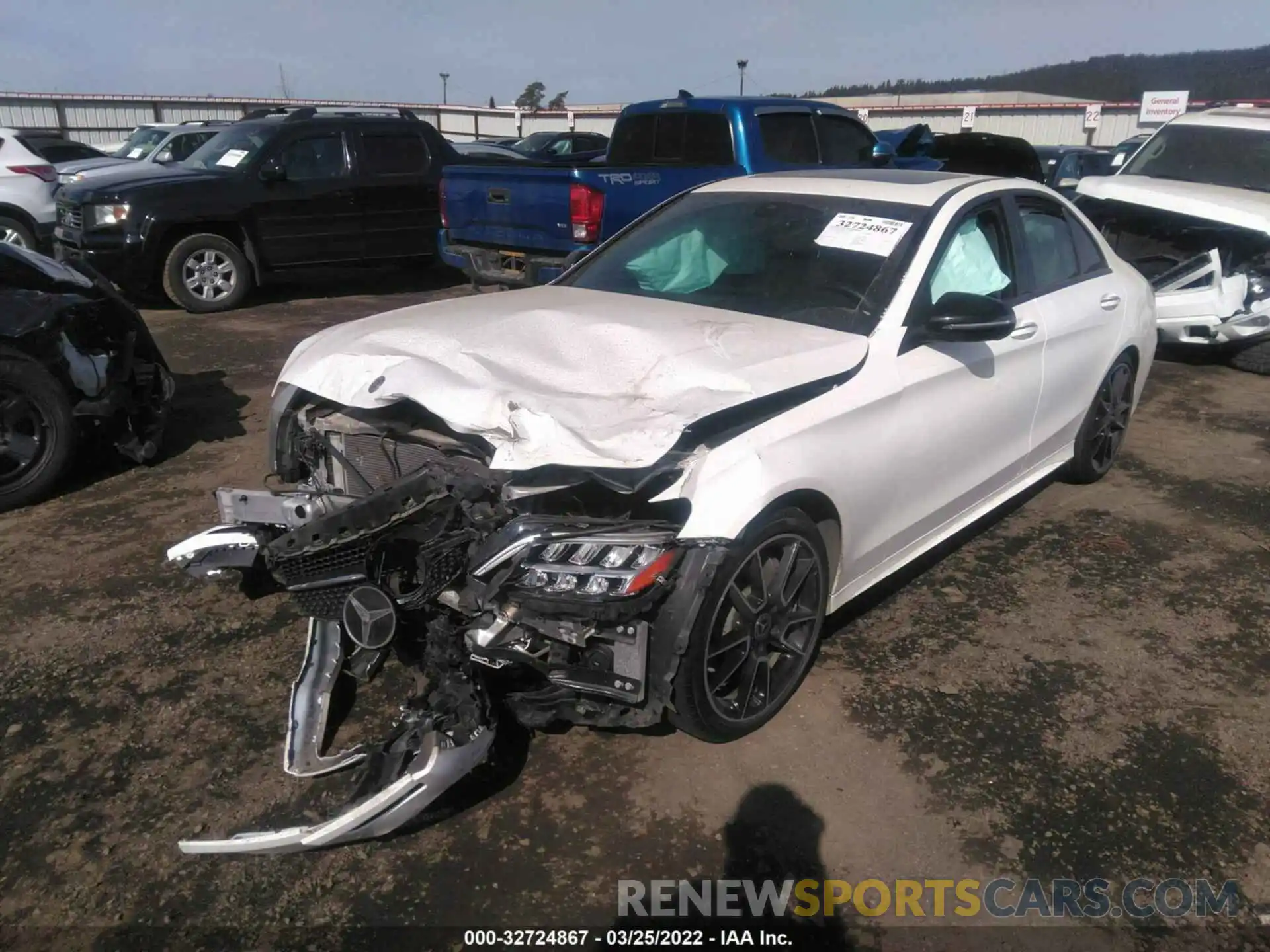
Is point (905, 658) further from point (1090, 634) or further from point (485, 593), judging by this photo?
point (485, 593)

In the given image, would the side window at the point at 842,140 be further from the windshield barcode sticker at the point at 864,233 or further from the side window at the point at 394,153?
the windshield barcode sticker at the point at 864,233

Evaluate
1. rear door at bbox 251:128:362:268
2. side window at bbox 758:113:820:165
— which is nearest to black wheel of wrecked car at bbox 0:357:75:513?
rear door at bbox 251:128:362:268

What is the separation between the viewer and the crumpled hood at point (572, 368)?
2596 mm

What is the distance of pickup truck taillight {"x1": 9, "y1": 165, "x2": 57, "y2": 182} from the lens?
9.98 m

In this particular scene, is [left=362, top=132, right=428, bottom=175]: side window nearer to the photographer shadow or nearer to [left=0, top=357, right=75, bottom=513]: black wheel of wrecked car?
[left=0, top=357, right=75, bottom=513]: black wheel of wrecked car

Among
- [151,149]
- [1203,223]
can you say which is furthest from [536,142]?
[1203,223]

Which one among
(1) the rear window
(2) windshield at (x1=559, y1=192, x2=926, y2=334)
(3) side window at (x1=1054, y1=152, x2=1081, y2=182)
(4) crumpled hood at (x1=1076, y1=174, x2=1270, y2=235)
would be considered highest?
(1) the rear window

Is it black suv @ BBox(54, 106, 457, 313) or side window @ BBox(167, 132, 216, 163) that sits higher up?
side window @ BBox(167, 132, 216, 163)

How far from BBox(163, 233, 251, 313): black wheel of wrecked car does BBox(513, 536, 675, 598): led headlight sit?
7.91m

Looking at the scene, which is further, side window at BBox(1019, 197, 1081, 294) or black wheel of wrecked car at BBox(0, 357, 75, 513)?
black wheel of wrecked car at BBox(0, 357, 75, 513)

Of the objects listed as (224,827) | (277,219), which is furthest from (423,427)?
(277,219)

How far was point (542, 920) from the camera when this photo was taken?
2.32 meters

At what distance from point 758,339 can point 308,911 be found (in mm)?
2155

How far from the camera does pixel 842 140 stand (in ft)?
28.4
